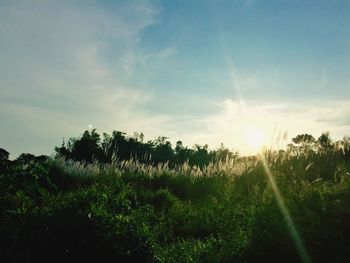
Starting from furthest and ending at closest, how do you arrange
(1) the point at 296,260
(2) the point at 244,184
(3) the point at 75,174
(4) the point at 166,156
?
(4) the point at 166,156
(3) the point at 75,174
(2) the point at 244,184
(1) the point at 296,260

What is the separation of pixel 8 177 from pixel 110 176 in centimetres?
784

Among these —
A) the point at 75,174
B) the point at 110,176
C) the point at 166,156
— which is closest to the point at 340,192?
the point at 110,176

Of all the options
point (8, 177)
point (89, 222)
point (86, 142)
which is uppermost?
point (86, 142)

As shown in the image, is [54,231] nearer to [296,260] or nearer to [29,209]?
[29,209]

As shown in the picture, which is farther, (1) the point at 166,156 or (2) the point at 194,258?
(1) the point at 166,156

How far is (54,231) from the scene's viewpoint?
5.23 m

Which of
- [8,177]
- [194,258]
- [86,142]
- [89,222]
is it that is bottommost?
[194,258]

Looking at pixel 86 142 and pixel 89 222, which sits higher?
pixel 86 142

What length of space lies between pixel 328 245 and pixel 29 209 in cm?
407

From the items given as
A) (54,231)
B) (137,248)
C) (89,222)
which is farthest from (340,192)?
(54,231)

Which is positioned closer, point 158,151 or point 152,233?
point 152,233

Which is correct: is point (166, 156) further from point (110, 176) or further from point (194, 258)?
point (194, 258)

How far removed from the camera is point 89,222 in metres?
5.26

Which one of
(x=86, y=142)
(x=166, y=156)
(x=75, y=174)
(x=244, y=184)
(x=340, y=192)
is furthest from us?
(x=166, y=156)
